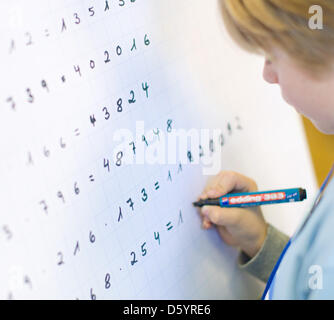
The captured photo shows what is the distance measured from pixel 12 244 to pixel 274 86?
47 centimetres

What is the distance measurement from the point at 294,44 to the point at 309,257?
222 mm

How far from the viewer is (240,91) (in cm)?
65

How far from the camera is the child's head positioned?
0.44m

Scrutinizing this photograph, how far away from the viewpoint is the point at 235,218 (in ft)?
1.97

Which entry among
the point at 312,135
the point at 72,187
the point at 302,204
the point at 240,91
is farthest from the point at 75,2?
the point at 312,135

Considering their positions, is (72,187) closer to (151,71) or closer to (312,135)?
(151,71)

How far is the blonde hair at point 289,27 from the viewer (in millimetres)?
437

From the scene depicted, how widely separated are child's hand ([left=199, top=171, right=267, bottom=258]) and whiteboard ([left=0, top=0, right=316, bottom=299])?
0.05ft

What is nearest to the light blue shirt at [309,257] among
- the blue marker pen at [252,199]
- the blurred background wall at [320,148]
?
the blue marker pen at [252,199]

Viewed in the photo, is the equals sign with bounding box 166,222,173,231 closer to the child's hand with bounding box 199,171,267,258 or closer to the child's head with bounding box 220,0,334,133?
the child's hand with bounding box 199,171,267,258

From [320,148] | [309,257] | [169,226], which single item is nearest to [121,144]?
[169,226]

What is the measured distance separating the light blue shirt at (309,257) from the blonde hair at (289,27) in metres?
0.14

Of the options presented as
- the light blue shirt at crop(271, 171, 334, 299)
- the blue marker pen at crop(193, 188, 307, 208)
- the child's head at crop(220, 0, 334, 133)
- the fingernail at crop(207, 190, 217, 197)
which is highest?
the child's head at crop(220, 0, 334, 133)

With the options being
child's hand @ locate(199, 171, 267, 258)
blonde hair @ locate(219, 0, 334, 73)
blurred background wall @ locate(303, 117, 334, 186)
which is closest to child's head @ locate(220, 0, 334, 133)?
blonde hair @ locate(219, 0, 334, 73)
